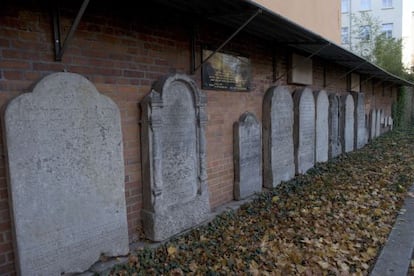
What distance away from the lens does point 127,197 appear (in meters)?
3.29

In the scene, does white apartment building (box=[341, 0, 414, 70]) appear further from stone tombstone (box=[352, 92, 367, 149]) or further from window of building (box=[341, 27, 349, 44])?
stone tombstone (box=[352, 92, 367, 149])

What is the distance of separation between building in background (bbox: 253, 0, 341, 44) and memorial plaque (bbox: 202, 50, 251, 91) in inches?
96.3

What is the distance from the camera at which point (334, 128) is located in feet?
26.9

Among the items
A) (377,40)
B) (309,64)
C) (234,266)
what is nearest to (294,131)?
(309,64)

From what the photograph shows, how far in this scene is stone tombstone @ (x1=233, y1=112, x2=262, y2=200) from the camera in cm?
480

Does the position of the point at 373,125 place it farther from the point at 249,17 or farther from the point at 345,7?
the point at 345,7

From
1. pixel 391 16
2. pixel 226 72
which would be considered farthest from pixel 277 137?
pixel 391 16

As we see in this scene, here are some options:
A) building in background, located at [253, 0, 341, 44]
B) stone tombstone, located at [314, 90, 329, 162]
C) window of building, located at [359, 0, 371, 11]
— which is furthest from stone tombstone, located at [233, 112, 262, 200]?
window of building, located at [359, 0, 371, 11]

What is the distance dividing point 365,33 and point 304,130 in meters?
19.4

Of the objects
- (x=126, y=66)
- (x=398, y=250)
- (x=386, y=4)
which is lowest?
(x=398, y=250)

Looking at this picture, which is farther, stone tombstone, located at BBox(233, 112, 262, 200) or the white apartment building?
the white apartment building

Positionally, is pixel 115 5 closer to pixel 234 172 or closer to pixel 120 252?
pixel 120 252

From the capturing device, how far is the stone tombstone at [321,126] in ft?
23.3

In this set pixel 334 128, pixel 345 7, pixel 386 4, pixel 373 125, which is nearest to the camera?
pixel 334 128
